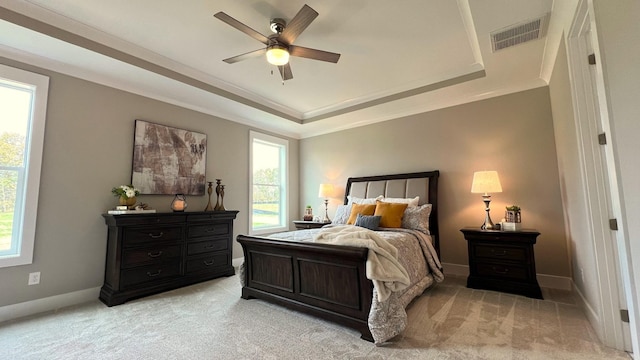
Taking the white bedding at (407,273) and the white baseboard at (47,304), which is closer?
the white bedding at (407,273)

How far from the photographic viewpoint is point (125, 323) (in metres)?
2.40

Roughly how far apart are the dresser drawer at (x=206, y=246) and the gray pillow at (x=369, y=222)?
2071 millimetres

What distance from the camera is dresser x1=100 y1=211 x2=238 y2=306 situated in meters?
2.96

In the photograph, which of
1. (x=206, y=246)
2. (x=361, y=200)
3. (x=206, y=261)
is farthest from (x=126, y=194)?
(x=361, y=200)

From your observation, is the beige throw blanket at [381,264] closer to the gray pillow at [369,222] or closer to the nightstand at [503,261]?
the gray pillow at [369,222]

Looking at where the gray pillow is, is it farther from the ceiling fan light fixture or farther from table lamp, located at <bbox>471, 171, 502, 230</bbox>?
the ceiling fan light fixture

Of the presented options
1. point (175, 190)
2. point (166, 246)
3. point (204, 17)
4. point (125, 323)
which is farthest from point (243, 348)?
point (204, 17)

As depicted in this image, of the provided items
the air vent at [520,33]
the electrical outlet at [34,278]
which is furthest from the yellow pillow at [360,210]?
the electrical outlet at [34,278]

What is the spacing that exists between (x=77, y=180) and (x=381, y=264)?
11.4 ft

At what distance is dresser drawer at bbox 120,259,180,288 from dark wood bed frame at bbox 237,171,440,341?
3.55 feet

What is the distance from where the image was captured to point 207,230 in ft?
12.5

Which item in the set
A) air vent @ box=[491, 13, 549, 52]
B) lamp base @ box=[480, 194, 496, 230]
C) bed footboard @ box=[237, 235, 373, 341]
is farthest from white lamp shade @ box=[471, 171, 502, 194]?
bed footboard @ box=[237, 235, 373, 341]

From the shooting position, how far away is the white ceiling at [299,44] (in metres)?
2.34

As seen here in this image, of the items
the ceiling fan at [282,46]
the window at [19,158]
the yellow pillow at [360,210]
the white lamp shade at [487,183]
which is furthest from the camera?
the yellow pillow at [360,210]
